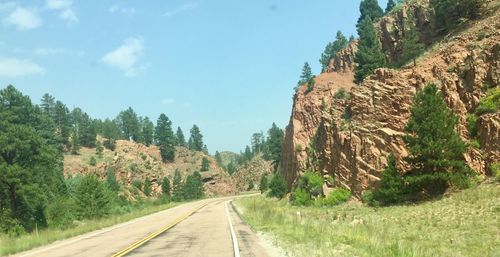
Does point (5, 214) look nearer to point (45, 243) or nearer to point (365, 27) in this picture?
point (45, 243)

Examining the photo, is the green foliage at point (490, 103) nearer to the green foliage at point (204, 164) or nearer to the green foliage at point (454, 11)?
the green foliage at point (454, 11)

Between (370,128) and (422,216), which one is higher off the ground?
(370,128)

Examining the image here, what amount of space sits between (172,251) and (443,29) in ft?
166

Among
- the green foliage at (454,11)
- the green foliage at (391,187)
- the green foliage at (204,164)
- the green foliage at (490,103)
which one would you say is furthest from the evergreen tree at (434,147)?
the green foliage at (204,164)

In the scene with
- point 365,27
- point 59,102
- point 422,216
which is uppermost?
point 59,102

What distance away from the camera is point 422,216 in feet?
98.6

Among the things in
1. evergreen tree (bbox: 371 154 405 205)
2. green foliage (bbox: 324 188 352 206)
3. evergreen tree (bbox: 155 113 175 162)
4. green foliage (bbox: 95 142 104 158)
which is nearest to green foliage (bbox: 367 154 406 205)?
evergreen tree (bbox: 371 154 405 205)

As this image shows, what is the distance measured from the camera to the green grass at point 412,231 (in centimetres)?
1694

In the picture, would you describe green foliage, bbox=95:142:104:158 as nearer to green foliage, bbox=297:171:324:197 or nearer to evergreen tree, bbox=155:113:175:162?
evergreen tree, bbox=155:113:175:162

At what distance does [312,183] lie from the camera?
173 ft

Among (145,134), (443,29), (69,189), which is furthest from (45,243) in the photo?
(145,134)

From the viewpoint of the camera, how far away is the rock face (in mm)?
39031

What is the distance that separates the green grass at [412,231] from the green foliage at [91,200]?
32098 mm

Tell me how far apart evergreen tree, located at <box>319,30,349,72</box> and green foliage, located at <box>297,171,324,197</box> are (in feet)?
245
